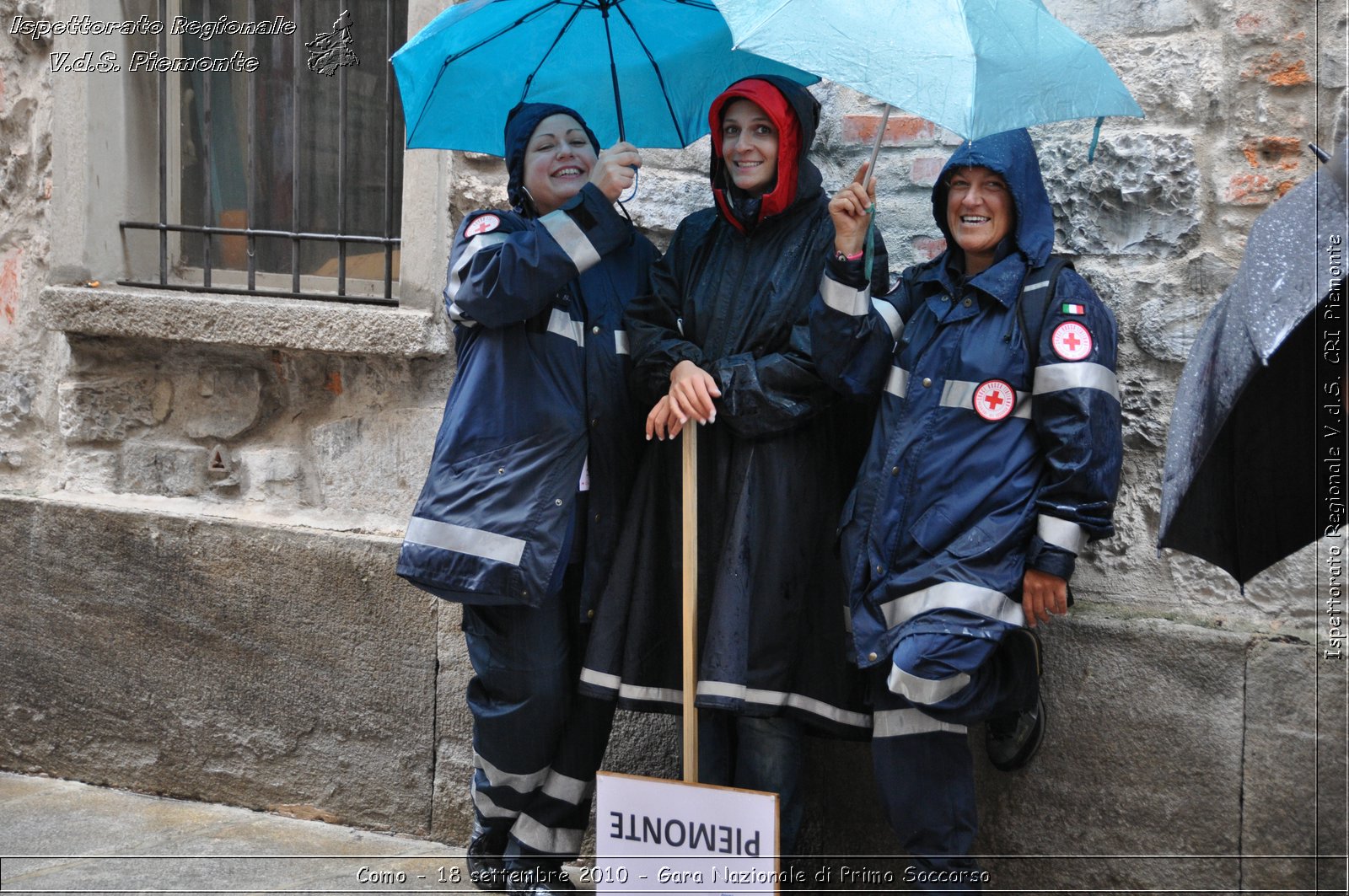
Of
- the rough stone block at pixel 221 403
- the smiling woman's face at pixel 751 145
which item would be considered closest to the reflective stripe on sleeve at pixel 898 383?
the smiling woman's face at pixel 751 145

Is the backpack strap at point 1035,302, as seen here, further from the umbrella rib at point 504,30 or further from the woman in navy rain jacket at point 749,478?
the umbrella rib at point 504,30

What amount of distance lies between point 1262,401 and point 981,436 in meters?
0.65

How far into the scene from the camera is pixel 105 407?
13.9ft

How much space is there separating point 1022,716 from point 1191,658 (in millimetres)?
391

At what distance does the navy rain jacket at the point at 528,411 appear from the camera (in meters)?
2.96

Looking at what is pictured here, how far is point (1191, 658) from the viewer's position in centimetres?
295

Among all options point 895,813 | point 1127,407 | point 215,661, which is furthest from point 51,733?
point 1127,407

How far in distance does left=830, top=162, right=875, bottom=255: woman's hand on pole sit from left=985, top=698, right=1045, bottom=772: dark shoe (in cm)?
112

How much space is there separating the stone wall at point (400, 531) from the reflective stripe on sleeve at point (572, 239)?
664 mm

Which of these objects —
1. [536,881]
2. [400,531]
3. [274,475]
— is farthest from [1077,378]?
[274,475]

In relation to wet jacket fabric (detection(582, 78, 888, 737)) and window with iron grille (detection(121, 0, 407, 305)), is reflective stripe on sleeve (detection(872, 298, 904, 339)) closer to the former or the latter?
wet jacket fabric (detection(582, 78, 888, 737))

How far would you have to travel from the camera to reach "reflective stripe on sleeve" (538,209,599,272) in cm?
294

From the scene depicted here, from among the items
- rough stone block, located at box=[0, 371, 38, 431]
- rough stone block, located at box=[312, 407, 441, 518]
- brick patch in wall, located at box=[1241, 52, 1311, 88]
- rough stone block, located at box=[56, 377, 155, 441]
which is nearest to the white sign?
rough stone block, located at box=[312, 407, 441, 518]

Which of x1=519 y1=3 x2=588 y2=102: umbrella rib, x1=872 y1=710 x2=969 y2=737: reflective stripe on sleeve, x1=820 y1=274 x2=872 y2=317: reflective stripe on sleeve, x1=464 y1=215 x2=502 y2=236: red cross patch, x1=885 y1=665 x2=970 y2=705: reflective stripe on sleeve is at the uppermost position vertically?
x1=519 y1=3 x2=588 y2=102: umbrella rib
